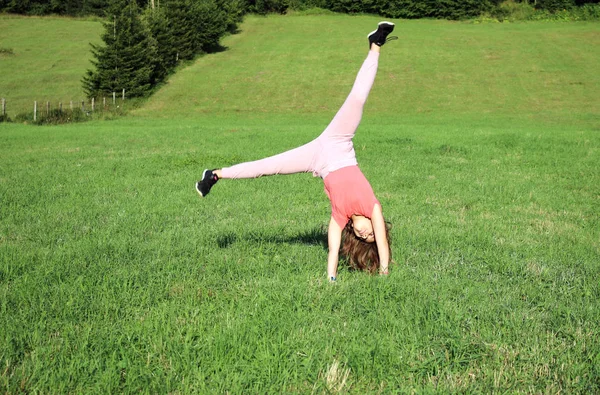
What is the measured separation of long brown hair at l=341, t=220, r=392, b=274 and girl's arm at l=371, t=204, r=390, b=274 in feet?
0.56

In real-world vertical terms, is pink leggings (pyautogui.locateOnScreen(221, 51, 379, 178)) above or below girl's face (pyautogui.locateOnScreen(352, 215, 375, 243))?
above

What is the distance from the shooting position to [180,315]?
15.7ft

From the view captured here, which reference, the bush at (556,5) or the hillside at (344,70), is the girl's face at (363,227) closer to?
the hillside at (344,70)

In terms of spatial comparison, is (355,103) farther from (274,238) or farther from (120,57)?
(120,57)

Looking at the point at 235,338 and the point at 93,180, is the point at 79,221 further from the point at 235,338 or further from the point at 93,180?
the point at 235,338

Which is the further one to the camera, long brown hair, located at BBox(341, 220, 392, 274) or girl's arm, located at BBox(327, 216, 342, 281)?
long brown hair, located at BBox(341, 220, 392, 274)

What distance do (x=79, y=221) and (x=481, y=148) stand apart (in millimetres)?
14337

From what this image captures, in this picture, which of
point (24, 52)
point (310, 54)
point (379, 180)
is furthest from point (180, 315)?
point (24, 52)

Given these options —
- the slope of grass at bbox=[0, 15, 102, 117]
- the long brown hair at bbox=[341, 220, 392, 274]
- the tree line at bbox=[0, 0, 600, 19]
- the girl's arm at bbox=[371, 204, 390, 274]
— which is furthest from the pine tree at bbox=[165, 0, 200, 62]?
the girl's arm at bbox=[371, 204, 390, 274]

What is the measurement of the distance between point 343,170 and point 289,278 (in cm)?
131

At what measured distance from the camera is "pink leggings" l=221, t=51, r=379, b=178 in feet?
18.9

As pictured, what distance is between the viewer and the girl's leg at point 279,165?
586 cm

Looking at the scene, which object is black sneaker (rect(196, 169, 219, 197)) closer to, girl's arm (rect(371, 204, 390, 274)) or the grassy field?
the grassy field

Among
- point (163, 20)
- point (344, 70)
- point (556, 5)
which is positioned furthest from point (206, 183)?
point (556, 5)
